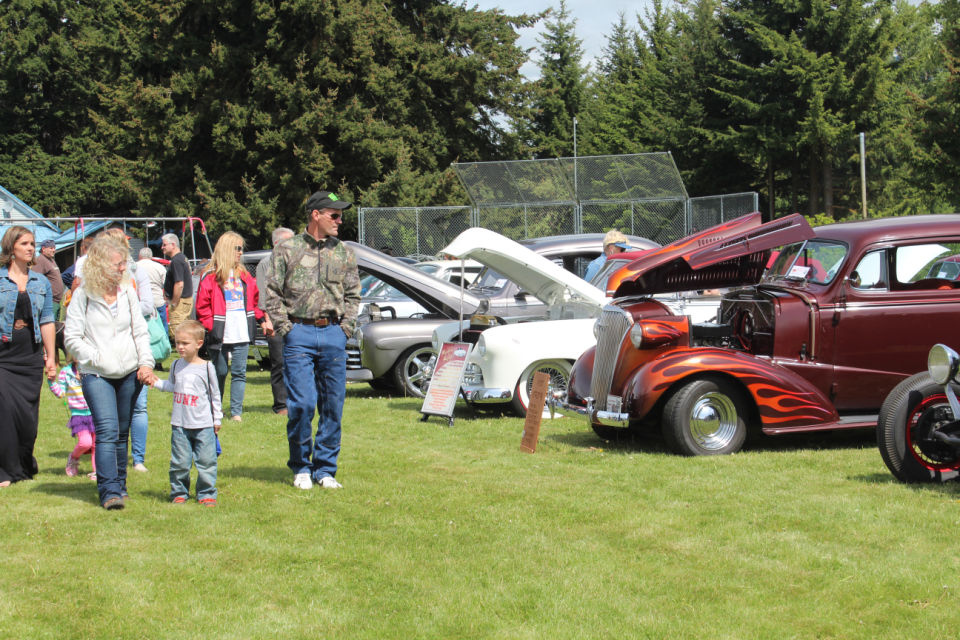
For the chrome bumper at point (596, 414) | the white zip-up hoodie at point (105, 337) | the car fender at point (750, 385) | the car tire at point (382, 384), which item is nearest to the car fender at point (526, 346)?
the chrome bumper at point (596, 414)

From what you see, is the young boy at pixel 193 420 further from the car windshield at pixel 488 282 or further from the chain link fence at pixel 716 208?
the chain link fence at pixel 716 208

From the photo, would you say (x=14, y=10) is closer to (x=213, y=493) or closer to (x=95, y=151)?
(x=95, y=151)

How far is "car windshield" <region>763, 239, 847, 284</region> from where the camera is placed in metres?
8.20

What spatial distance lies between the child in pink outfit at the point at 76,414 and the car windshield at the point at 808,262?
5.90 meters

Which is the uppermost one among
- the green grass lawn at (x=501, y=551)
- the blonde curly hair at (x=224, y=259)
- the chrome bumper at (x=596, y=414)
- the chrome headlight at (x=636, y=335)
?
the blonde curly hair at (x=224, y=259)

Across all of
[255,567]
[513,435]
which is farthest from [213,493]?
[513,435]

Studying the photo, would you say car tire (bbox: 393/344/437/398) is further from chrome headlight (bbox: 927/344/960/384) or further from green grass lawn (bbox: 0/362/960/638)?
chrome headlight (bbox: 927/344/960/384)

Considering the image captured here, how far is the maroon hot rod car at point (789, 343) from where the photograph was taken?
7738 millimetres

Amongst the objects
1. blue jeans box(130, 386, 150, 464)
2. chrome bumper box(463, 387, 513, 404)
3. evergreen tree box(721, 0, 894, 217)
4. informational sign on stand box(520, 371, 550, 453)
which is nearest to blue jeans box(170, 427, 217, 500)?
blue jeans box(130, 386, 150, 464)

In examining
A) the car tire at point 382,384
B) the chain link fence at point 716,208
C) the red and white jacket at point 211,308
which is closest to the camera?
the red and white jacket at point 211,308

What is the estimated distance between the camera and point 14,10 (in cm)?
4894

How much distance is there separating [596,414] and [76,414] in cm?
408

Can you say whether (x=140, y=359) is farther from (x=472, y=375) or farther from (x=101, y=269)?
(x=472, y=375)

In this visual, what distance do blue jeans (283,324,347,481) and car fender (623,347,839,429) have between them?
242 centimetres
